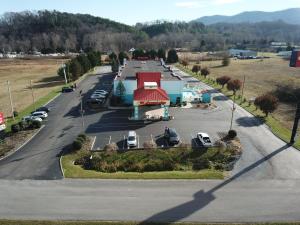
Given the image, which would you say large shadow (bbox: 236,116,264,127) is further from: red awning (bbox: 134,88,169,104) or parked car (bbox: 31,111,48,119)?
parked car (bbox: 31,111,48,119)

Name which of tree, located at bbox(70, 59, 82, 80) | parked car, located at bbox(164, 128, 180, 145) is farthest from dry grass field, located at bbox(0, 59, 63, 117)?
parked car, located at bbox(164, 128, 180, 145)

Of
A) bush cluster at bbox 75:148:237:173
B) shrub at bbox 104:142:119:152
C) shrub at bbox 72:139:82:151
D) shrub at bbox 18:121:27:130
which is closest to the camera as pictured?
bush cluster at bbox 75:148:237:173

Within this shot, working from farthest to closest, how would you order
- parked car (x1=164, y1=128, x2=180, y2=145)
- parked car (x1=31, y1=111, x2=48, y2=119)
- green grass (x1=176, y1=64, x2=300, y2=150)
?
parked car (x1=31, y1=111, x2=48, y2=119)
green grass (x1=176, y1=64, x2=300, y2=150)
parked car (x1=164, y1=128, x2=180, y2=145)

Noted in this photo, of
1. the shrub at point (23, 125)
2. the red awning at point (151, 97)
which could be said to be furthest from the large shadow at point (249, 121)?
the shrub at point (23, 125)

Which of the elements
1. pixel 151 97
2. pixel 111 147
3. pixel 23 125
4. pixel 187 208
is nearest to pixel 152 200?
pixel 187 208

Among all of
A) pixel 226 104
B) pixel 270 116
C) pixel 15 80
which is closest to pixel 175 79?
pixel 226 104

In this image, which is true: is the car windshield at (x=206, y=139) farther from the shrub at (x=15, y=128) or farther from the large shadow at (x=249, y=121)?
the shrub at (x=15, y=128)

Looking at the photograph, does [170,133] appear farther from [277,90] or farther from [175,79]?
[277,90]
